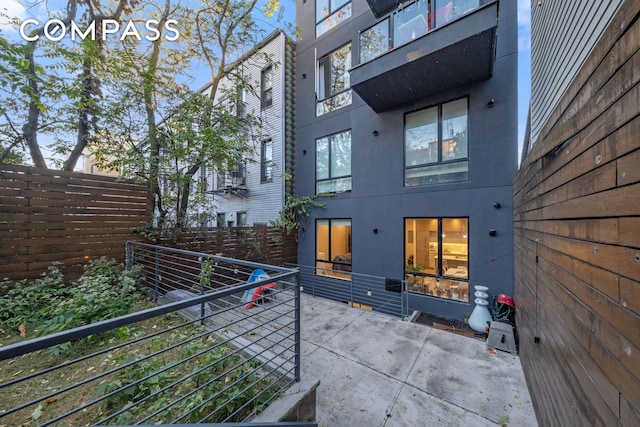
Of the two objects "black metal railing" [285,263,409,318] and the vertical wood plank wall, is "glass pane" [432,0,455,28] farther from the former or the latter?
"black metal railing" [285,263,409,318]

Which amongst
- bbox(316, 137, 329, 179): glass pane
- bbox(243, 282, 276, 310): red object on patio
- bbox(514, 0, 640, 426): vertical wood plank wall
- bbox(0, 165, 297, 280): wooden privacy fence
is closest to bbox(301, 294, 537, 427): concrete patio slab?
bbox(514, 0, 640, 426): vertical wood plank wall

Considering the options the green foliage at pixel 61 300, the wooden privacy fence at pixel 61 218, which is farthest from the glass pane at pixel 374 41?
the green foliage at pixel 61 300

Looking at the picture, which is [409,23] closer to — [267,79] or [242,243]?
[267,79]

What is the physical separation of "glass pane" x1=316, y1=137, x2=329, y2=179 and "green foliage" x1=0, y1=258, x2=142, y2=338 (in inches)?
209

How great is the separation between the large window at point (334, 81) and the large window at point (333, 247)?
3.57 meters

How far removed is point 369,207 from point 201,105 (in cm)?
495

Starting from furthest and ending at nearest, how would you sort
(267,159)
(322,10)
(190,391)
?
(267,159), (322,10), (190,391)

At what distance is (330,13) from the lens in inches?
299

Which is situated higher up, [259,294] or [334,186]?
[334,186]

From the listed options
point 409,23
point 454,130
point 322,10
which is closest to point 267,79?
point 322,10

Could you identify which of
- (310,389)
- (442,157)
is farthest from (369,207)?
(310,389)

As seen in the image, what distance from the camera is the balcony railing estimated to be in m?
4.53

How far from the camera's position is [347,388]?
9.24 ft

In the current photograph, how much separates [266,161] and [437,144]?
218 inches
